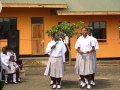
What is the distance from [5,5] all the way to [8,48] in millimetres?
9768

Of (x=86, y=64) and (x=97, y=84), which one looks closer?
(x=86, y=64)

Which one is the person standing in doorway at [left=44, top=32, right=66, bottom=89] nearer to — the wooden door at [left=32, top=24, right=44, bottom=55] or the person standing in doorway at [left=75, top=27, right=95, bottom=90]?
the person standing in doorway at [left=75, top=27, right=95, bottom=90]

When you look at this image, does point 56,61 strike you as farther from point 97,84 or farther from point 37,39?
point 37,39

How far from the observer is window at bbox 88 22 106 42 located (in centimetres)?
2684

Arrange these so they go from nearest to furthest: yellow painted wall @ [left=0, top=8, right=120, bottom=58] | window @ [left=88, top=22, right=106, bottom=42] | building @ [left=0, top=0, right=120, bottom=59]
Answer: building @ [left=0, top=0, right=120, bottom=59] → yellow painted wall @ [left=0, top=8, right=120, bottom=58] → window @ [left=88, top=22, right=106, bottom=42]

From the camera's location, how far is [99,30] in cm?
2703

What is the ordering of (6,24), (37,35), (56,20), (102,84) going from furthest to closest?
(37,35)
(56,20)
(6,24)
(102,84)

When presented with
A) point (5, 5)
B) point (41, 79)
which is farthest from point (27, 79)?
point (5, 5)

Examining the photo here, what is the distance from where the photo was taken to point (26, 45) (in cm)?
2627

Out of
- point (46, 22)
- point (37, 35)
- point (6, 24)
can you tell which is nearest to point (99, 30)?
point (46, 22)

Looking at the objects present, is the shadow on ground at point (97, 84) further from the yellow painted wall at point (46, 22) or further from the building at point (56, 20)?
the yellow painted wall at point (46, 22)

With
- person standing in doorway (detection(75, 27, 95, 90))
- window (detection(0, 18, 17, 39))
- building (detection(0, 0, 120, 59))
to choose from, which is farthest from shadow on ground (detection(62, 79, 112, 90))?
window (detection(0, 18, 17, 39))

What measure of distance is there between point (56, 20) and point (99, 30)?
9.28 feet

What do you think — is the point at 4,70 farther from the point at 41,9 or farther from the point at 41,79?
the point at 41,9
